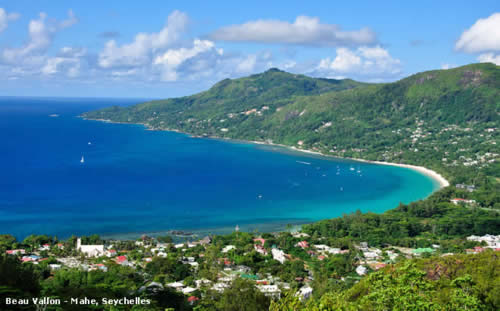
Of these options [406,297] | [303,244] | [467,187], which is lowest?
[303,244]

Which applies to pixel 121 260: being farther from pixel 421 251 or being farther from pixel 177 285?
pixel 421 251

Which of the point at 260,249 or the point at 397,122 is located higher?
the point at 397,122

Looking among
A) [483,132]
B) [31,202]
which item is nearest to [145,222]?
[31,202]

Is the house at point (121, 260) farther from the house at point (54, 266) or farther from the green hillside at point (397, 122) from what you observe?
the green hillside at point (397, 122)

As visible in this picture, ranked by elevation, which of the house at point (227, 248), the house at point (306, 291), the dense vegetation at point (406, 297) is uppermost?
the dense vegetation at point (406, 297)

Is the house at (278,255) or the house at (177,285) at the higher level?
the house at (177,285)

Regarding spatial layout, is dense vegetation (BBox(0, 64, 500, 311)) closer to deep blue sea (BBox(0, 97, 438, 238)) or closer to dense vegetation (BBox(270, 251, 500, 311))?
dense vegetation (BBox(270, 251, 500, 311))

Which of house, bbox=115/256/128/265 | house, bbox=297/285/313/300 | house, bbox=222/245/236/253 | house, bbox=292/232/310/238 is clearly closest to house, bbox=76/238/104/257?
house, bbox=115/256/128/265

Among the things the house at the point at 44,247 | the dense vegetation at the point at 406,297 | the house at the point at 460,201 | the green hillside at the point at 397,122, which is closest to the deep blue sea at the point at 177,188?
the house at the point at 460,201

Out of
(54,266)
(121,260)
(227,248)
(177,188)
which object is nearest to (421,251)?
(227,248)
